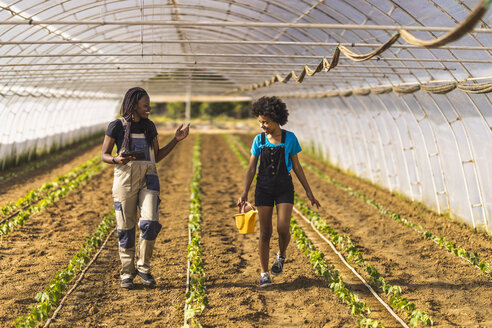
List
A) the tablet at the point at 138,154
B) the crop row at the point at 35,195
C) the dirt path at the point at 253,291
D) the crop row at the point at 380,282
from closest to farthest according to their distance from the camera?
the crop row at the point at 380,282 < the dirt path at the point at 253,291 < the tablet at the point at 138,154 < the crop row at the point at 35,195

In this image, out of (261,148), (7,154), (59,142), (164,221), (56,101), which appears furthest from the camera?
(59,142)

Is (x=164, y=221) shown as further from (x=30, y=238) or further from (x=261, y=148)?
(x=261, y=148)

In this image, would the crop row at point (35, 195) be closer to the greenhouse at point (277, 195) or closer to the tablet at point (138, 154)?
the greenhouse at point (277, 195)

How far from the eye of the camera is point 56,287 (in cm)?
580

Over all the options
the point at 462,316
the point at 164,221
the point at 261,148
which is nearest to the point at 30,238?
the point at 164,221

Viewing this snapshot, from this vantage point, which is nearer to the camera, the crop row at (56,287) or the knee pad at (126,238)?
the crop row at (56,287)

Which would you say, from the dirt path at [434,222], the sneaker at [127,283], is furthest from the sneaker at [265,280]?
the dirt path at [434,222]

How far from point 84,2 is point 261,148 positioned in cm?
635

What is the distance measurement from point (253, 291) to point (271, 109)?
2.05 meters

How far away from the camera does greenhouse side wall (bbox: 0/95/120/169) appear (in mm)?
17484

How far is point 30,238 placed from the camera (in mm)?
8648

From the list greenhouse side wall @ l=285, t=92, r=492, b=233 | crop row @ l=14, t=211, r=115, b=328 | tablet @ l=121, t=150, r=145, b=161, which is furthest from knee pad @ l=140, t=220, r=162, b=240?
greenhouse side wall @ l=285, t=92, r=492, b=233

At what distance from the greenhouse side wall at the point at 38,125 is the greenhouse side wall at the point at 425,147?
10519mm

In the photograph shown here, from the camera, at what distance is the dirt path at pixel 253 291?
538 cm
